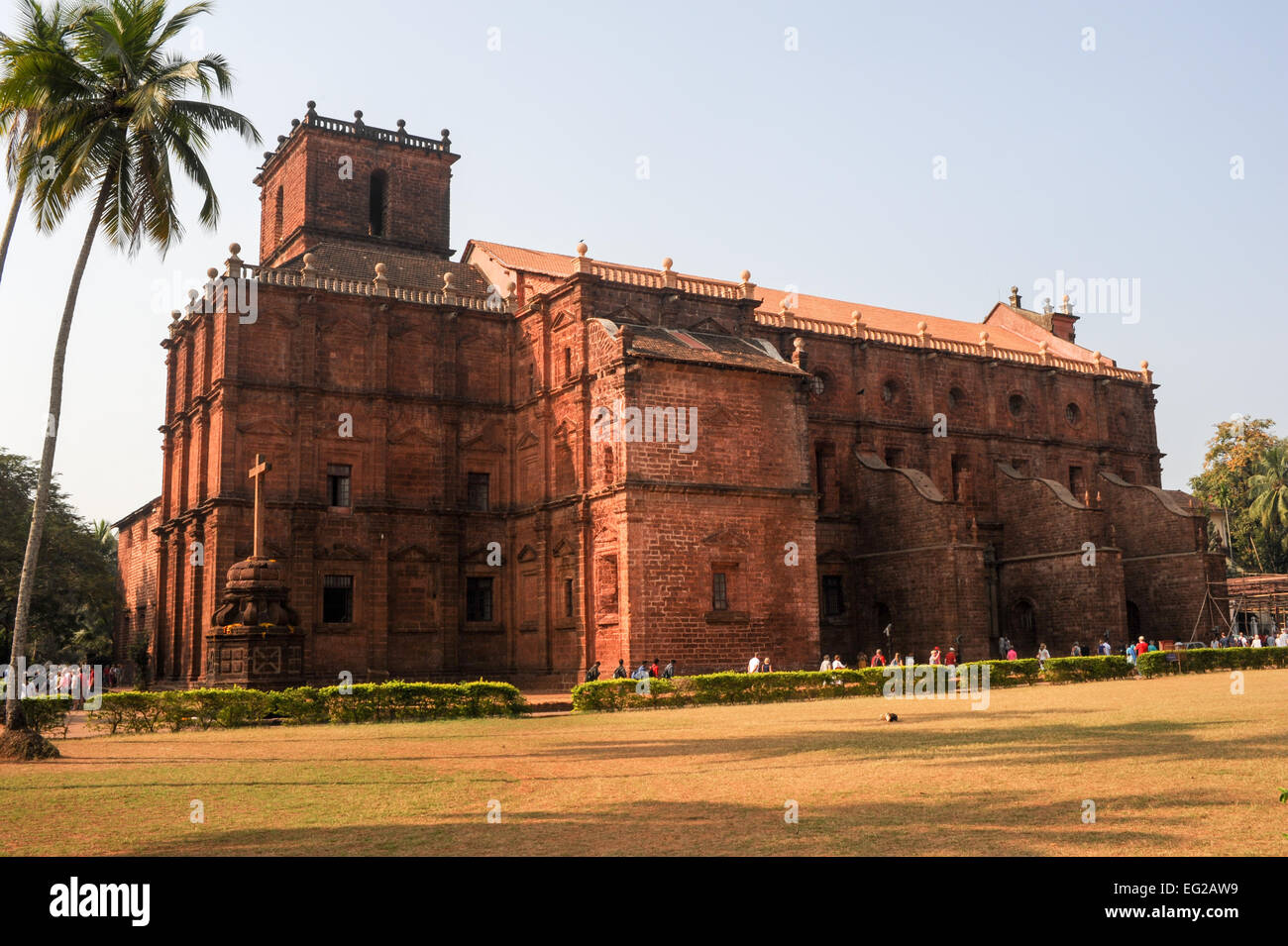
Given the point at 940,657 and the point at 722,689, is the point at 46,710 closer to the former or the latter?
the point at 722,689

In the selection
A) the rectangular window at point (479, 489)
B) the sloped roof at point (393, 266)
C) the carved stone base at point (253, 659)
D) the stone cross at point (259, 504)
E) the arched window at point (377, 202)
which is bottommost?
the carved stone base at point (253, 659)

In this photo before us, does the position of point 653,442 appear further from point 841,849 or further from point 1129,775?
point 841,849

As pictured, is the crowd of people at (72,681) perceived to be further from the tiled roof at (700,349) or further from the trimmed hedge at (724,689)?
the tiled roof at (700,349)

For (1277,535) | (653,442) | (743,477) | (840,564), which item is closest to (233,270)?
(653,442)

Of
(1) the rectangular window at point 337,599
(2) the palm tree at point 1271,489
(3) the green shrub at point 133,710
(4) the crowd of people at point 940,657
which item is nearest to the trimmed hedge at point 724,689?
(4) the crowd of people at point 940,657

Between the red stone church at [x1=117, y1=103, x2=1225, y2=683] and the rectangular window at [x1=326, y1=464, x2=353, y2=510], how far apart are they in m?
0.18

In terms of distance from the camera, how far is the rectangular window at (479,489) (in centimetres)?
3822

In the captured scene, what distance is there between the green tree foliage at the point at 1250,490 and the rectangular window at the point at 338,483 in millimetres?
52399

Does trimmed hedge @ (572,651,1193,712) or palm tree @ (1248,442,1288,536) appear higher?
palm tree @ (1248,442,1288,536)

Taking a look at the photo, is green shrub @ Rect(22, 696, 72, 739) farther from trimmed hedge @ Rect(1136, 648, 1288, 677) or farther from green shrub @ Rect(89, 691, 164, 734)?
trimmed hedge @ Rect(1136, 648, 1288, 677)

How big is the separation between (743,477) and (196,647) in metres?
17.8

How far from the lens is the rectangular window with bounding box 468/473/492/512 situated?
38.2 meters

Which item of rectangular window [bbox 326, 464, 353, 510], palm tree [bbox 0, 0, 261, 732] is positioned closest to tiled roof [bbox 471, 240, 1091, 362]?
rectangular window [bbox 326, 464, 353, 510]

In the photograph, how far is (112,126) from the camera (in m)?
18.0
